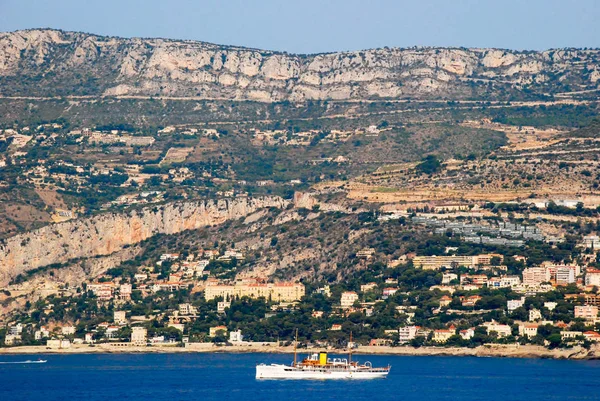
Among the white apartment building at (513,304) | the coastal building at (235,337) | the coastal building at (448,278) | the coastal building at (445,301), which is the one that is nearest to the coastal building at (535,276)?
the white apartment building at (513,304)

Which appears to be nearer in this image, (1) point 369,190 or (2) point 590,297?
(2) point 590,297

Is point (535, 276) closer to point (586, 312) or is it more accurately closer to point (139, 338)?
point (586, 312)

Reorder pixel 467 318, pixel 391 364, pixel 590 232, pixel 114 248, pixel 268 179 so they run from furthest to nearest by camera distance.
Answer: pixel 268 179 → pixel 114 248 → pixel 590 232 → pixel 467 318 → pixel 391 364

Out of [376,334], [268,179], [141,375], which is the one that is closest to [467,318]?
[376,334]

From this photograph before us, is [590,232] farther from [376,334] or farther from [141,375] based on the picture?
[141,375]

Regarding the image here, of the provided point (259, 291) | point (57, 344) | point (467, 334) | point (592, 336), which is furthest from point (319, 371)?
point (57, 344)
